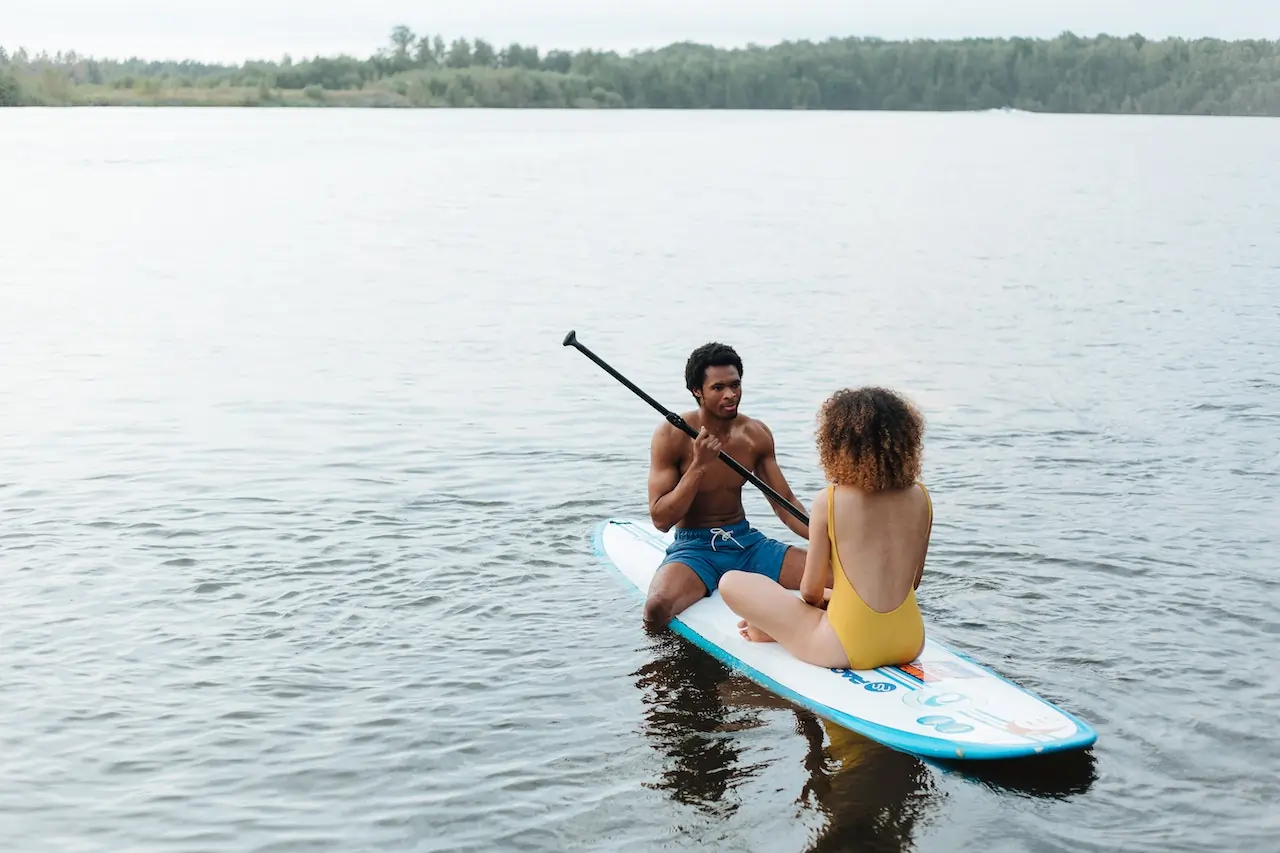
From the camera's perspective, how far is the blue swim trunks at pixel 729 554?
7.50 m

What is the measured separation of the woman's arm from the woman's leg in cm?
12

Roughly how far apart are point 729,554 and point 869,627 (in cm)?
145

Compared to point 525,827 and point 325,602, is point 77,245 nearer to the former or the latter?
point 325,602

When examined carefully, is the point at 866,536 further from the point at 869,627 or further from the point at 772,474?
the point at 772,474

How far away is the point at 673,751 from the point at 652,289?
57.6 feet

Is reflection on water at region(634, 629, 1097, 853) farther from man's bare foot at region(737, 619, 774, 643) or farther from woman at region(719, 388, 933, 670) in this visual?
woman at region(719, 388, 933, 670)

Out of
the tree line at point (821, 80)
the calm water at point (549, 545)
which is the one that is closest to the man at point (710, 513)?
the calm water at point (549, 545)

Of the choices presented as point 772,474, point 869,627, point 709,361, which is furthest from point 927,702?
point 709,361

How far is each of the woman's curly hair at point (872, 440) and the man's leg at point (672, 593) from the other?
1771 mm

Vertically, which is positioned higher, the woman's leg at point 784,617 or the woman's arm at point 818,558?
the woman's arm at point 818,558

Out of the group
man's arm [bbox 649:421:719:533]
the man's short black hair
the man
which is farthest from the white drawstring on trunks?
the man's short black hair

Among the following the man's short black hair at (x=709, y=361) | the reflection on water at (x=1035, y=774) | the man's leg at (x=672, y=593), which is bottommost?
the reflection on water at (x=1035, y=774)

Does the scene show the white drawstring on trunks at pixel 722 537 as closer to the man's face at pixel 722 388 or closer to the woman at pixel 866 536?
the man's face at pixel 722 388

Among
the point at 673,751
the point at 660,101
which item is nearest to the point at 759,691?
the point at 673,751
